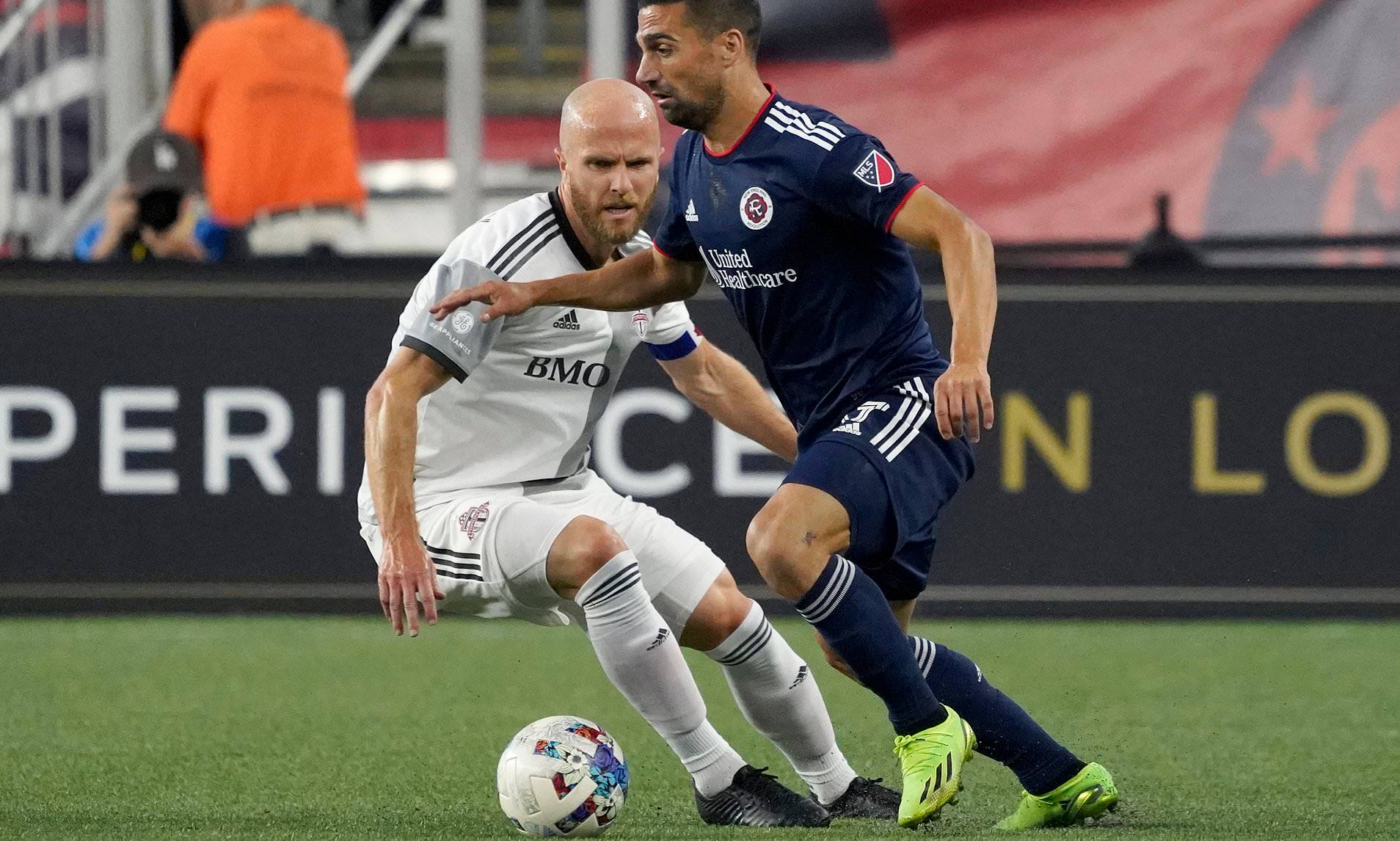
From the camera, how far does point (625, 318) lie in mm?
5340

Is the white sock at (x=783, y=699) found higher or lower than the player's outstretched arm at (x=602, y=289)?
lower

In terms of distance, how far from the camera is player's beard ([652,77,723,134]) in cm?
483

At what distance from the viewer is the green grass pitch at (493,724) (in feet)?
16.4

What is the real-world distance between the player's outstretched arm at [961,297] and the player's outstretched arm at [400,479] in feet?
3.61

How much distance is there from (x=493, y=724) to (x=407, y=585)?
1991 millimetres

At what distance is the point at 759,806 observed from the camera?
4961 millimetres

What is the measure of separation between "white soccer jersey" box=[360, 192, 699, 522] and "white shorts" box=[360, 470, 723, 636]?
69mm

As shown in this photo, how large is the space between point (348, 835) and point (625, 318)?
4.60ft

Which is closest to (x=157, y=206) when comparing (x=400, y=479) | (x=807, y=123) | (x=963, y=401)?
(x=400, y=479)

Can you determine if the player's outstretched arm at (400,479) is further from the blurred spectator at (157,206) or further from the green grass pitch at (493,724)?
the blurred spectator at (157,206)

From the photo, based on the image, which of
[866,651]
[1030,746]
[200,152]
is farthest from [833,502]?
[200,152]

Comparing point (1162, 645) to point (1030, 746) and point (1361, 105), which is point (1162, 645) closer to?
point (1361, 105)

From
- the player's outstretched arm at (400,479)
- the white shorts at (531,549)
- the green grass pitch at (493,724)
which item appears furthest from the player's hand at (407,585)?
the green grass pitch at (493,724)

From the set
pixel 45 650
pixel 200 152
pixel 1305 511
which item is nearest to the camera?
pixel 45 650
